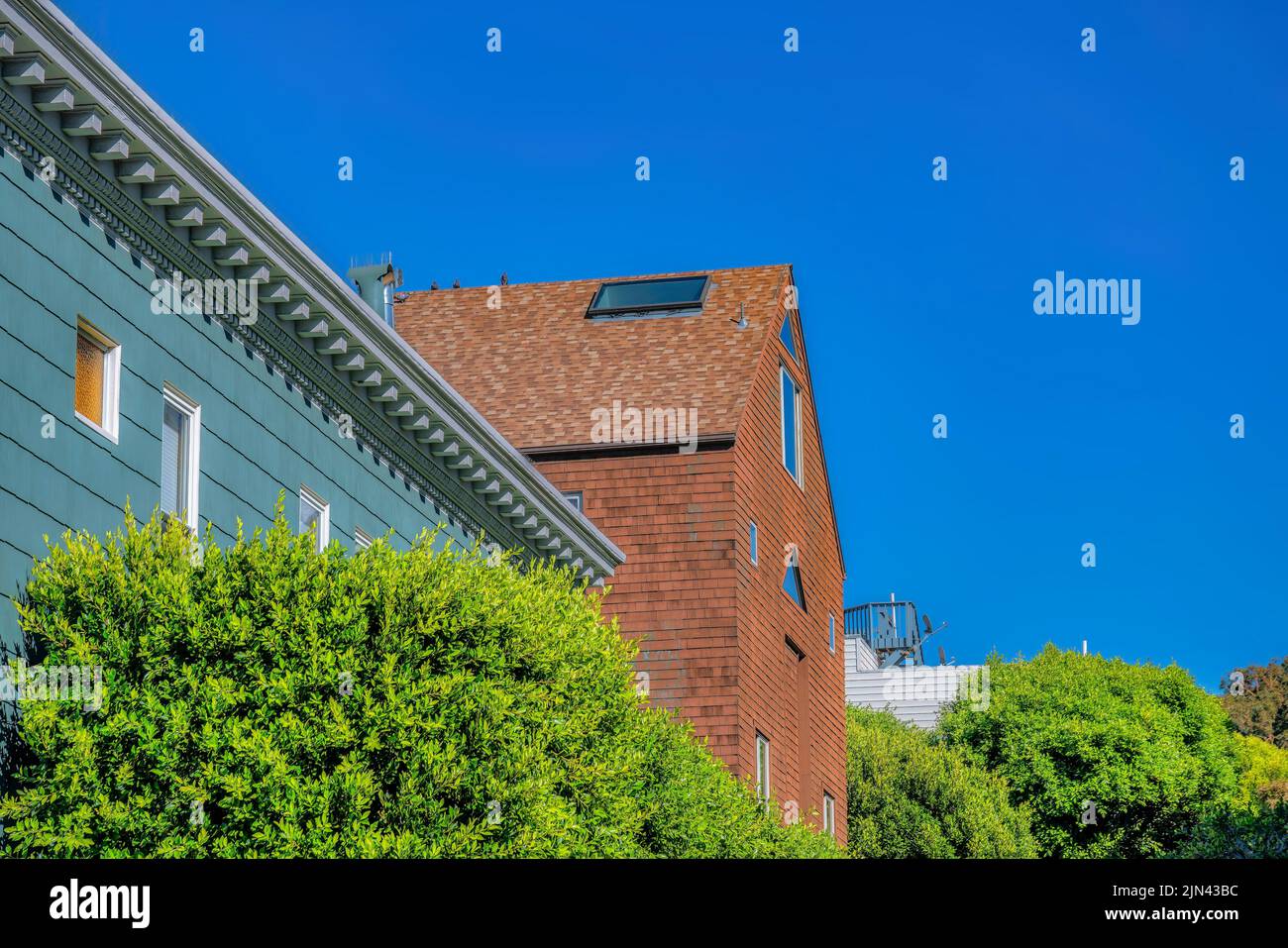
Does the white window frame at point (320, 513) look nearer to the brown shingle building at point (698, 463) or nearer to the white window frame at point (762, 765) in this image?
the brown shingle building at point (698, 463)

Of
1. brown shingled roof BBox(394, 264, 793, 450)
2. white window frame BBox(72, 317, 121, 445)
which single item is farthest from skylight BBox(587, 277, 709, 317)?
white window frame BBox(72, 317, 121, 445)

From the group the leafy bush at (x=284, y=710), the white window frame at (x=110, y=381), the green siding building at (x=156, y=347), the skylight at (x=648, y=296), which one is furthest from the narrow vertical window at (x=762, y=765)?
the white window frame at (x=110, y=381)

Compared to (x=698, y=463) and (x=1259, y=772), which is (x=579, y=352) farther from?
(x=1259, y=772)

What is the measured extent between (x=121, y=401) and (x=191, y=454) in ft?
5.41

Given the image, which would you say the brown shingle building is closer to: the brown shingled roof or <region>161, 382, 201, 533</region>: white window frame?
the brown shingled roof

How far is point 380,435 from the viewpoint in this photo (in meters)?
26.1

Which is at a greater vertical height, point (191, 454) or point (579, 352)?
point (579, 352)

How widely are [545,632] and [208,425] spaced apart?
4.36 metres

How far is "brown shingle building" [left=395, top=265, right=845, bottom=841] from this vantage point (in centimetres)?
3519

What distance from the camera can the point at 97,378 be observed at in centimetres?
1906

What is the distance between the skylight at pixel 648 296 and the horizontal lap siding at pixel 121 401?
1631 cm

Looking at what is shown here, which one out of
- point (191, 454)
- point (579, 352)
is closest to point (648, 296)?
point (579, 352)

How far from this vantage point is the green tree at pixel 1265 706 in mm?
93375
